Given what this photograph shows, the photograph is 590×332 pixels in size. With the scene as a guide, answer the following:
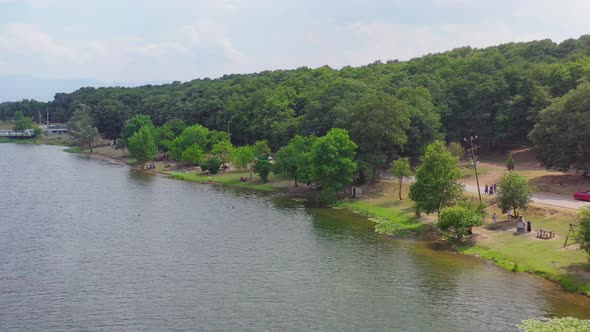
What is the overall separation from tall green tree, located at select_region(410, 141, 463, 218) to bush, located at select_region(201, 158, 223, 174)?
182ft

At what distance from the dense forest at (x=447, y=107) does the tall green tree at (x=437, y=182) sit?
1765cm

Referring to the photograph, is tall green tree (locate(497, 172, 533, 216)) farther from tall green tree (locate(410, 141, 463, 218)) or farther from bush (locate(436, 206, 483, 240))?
tall green tree (locate(410, 141, 463, 218))

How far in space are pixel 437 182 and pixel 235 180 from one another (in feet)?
159

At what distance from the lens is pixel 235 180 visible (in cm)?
10119

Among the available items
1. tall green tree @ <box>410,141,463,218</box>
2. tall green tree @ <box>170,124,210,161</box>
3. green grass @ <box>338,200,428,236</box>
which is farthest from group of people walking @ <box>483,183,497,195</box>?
tall green tree @ <box>170,124,210,161</box>

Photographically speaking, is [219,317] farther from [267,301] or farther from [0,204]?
[0,204]

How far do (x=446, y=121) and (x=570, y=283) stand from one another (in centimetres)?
6121

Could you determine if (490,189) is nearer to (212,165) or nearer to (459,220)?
(459,220)

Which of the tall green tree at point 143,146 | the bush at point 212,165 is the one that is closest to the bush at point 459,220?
the bush at point 212,165

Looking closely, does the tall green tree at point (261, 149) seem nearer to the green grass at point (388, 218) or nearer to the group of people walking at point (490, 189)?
the green grass at point (388, 218)

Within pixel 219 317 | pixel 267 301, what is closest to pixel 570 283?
pixel 267 301

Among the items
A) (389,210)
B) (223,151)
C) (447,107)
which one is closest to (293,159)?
(389,210)

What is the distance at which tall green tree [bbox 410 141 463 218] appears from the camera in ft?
200

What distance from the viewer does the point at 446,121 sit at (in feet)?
333
